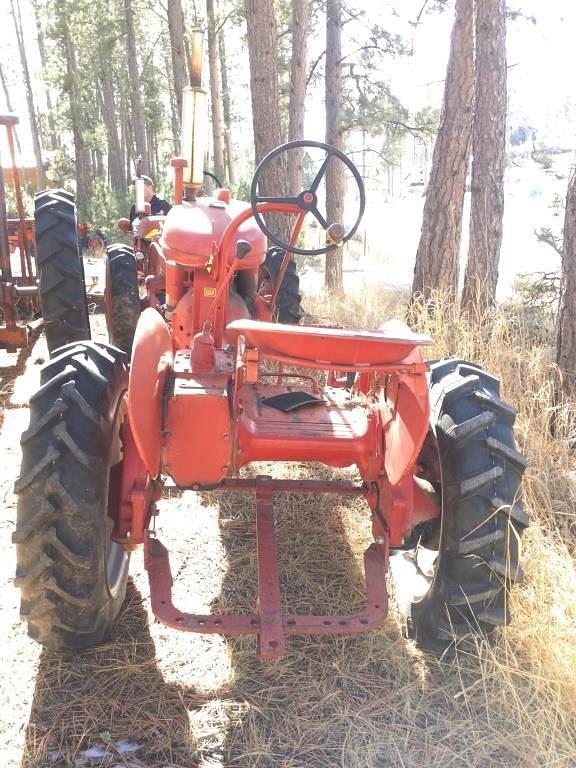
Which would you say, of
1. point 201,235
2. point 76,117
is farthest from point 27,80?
point 201,235

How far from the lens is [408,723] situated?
2.27 m

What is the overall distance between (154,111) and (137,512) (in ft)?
82.2

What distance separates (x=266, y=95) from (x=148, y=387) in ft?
20.0

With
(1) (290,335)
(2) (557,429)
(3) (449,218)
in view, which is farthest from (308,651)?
(3) (449,218)

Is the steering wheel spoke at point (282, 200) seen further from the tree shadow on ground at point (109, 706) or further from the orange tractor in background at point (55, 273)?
the orange tractor in background at point (55, 273)

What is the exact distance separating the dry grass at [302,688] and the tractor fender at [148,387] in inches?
31.1

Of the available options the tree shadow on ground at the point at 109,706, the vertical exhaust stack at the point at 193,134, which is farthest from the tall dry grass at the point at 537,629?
the vertical exhaust stack at the point at 193,134

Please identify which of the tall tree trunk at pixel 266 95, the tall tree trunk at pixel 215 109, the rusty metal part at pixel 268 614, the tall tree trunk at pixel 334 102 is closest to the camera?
the rusty metal part at pixel 268 614

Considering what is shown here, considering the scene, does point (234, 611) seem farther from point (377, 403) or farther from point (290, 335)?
point (290, 335)

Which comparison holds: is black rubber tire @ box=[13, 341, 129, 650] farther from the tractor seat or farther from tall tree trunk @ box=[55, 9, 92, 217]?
tall tree trunk @ box=[55, 9, 92, 217]

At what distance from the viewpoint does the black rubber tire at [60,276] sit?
5.07m

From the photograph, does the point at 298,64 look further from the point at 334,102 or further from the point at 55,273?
the point at 55,273

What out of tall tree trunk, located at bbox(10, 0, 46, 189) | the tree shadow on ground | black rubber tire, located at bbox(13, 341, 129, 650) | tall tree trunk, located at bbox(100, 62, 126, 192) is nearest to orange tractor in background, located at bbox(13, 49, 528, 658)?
black rubber tire, located at bbox(13, 341, 129, 650)

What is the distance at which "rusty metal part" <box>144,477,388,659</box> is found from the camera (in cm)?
222
